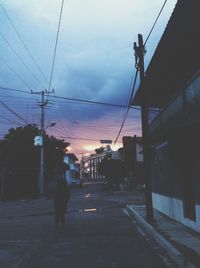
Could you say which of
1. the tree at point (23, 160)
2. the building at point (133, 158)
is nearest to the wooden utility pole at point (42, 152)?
the tree at point (23, 160)

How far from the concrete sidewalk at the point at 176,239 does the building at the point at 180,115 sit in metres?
0.49

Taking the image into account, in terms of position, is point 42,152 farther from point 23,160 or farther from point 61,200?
point 61,200

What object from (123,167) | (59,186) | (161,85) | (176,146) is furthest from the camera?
(123,167)

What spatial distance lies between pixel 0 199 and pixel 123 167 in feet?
122

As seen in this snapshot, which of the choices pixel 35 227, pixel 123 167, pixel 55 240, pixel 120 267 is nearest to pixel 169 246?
pixel 120 267

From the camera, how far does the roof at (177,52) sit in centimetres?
1133

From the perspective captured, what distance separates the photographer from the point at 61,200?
1438 cm

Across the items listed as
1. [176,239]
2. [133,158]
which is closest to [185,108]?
[176,239]

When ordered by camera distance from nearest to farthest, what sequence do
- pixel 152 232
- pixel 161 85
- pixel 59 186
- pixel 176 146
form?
pixel 152 232, pixel 59 186, pixel 176 146, pixel 161 85

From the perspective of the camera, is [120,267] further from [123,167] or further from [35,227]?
[123,167]

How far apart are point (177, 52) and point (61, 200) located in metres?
6.29

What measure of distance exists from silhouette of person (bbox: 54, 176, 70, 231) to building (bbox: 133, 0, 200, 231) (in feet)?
12.3

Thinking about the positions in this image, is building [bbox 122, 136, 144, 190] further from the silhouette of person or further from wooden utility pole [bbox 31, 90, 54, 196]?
the silhouette of person

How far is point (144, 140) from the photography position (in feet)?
54.9
